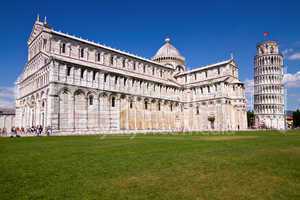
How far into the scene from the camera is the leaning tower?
82.2 meters

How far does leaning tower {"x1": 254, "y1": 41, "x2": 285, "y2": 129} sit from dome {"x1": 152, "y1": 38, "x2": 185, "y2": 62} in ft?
103

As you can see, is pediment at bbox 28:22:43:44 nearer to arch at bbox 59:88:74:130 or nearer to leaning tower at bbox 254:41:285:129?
arch at bbox 59:88:74:130

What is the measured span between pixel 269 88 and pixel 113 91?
6121cm

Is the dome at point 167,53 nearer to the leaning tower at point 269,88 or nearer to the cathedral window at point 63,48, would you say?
the leaning tower at point 269,88

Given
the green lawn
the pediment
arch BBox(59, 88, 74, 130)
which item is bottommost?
the green lawn

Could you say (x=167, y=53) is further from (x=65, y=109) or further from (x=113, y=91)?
(x=65, y=109)

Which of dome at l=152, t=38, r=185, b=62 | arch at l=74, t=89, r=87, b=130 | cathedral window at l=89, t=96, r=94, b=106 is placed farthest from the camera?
dome at l=152, t=38, r=185, b=62

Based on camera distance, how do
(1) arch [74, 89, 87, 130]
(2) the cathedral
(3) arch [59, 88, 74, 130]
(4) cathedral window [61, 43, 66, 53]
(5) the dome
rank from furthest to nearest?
(5) the dome, (4) cathedral window [61, 43, 66, 53], (1) arch [74, 89, 87, 130], (2) the cathedral, (3) arch [59, 88, 74, 130]

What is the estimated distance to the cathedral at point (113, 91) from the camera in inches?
1516

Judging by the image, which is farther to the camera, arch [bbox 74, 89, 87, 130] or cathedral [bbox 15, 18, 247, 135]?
arch [bbox 74, 89, 87, 130]

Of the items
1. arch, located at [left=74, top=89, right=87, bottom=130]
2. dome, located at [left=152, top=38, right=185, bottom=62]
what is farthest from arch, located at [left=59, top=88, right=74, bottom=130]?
dome, located at [left=152, top=38, right=185, bottom=62]

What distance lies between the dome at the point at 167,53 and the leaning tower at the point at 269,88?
3151cm

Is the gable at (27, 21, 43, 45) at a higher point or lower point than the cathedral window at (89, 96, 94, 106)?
higher

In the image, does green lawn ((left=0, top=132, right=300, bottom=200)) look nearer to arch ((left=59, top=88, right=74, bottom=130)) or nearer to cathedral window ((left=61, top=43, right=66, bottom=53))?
arch ((left=59, top=88, right=74, bottom=130))
